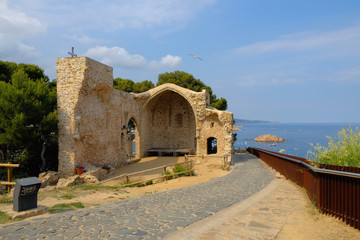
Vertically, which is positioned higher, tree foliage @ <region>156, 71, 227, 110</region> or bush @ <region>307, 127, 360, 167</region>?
tree foliage @ <region>156, 71, 227, 110</region>

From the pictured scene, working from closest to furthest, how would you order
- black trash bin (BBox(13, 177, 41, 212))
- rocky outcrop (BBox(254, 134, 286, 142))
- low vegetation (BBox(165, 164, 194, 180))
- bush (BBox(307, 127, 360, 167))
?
black trash bin (BBox(13, 177, 41, 212)), bush (BBox(307, 127, 360, 167)), low vegetation (BBox(165, 164, 194, 180)), rocky outcrop (BBox(254, 134, 286, 142))

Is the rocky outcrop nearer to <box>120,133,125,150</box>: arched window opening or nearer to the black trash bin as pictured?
<box>120,133,125,150</box>: arched window opening

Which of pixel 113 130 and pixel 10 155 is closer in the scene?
pixel 10 155

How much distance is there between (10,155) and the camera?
13.8m

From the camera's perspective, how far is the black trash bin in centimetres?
574

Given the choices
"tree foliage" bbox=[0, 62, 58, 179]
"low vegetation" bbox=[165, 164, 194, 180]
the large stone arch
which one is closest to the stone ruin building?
the large stone arch

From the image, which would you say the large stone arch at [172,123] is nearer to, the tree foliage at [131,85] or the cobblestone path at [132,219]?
the tree foliage at [131,85]

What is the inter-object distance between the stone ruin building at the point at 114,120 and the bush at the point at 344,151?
463 inches

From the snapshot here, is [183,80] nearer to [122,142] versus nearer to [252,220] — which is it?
[122,142]

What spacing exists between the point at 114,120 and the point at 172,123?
32.3 ft

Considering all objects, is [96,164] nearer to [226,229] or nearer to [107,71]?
[107,71]

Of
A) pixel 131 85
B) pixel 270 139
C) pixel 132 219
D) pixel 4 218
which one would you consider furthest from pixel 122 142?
pixel 270 139

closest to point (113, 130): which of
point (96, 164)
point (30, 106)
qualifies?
point (96, 164)

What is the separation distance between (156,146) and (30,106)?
15.3 m
